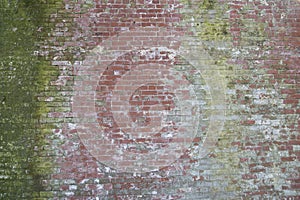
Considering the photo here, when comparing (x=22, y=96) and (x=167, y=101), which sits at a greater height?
(x=22, y=96)

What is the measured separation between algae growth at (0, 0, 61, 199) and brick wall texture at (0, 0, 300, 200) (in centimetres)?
3

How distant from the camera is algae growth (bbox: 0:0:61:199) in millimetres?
3539

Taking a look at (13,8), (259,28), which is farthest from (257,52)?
(13,8)

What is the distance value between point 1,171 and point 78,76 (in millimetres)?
1259

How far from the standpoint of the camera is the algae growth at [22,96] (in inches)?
139

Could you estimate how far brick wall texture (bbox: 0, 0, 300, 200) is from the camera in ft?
11.9

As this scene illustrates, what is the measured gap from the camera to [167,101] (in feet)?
12.3

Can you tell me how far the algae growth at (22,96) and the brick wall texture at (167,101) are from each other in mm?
29

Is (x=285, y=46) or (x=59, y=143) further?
(x=285, y=46)

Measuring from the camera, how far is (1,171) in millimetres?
3543

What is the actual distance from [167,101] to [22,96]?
1551 mm

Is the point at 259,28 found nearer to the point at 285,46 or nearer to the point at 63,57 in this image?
the point at 285,46

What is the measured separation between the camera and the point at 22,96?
12.0 feet

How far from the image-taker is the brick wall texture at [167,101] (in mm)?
3613
